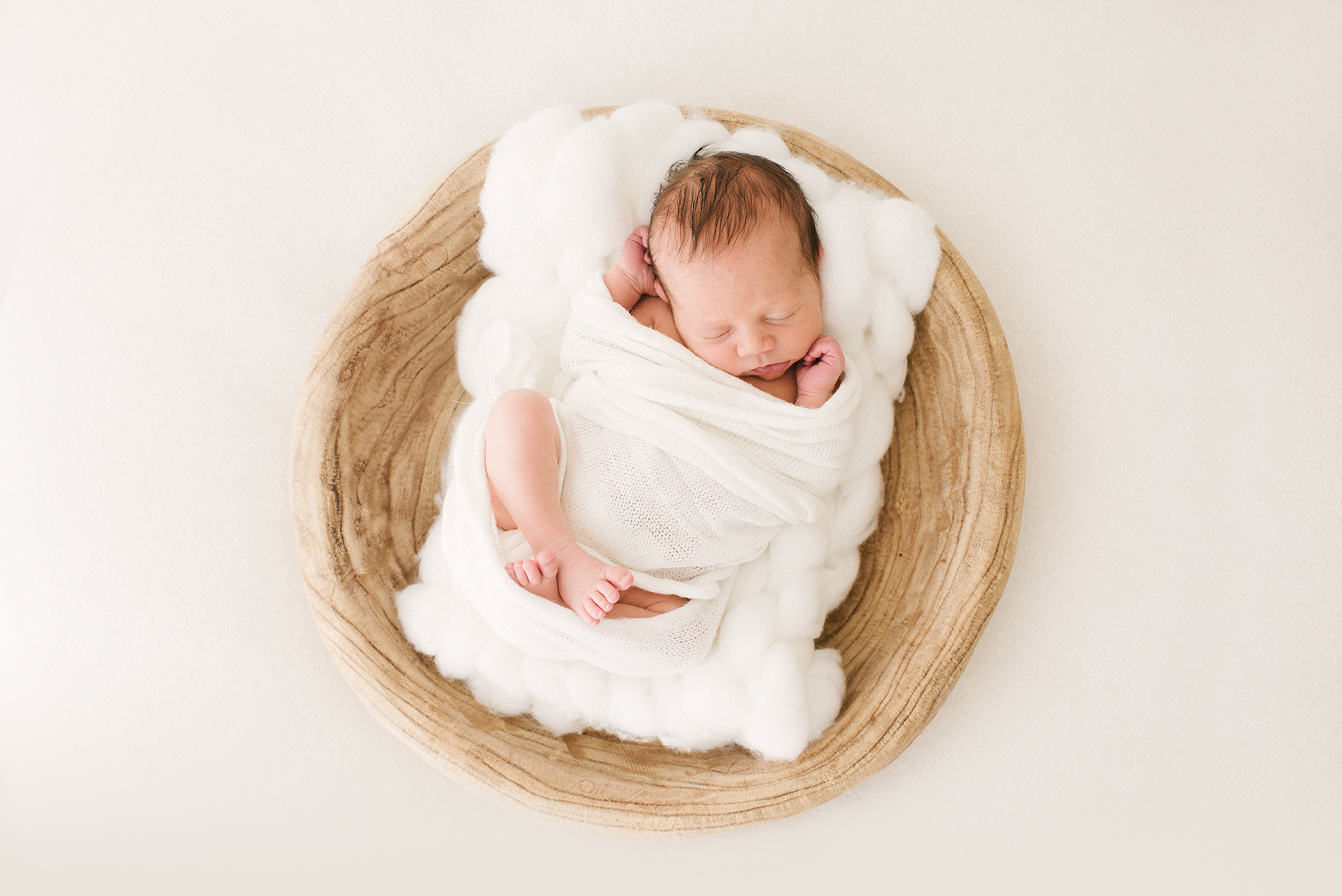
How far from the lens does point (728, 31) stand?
5.08 ft

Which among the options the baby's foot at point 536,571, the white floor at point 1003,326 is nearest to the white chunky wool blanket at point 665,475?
the baby's foot at point 536,571

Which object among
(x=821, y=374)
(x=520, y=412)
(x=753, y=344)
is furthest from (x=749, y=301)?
(x=520, y=412)

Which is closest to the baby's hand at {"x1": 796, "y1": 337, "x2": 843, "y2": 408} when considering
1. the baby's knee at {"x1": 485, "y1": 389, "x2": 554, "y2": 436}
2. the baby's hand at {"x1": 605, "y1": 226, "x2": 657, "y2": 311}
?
the baby's hand at {"x1": 605, "y1": 226, "x2": 657, "y2": 311}

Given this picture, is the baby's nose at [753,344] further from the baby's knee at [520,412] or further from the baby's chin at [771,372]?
the baby's knee at [520,412]

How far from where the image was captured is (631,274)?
4.24ft

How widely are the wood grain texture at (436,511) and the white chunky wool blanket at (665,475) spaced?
0.14 ft

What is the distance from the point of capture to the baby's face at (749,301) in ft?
3.88

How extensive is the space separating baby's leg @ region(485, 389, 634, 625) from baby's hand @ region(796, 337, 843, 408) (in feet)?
1.22

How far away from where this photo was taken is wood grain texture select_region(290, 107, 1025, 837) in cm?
120

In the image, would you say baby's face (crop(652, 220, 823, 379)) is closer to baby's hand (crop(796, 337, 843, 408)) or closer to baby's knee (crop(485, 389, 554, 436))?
baby's hand (crop(796, 337, 843, 408))

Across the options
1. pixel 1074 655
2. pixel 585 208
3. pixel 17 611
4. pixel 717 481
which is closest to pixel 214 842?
pixel 17 611

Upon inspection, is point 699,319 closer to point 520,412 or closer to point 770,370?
point 770,370

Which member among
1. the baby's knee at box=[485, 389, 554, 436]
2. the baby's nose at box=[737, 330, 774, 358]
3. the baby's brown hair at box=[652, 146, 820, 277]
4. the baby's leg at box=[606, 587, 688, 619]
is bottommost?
the baby's leg at box=[606, 587, 688, 619]

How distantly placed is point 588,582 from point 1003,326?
0.80m
